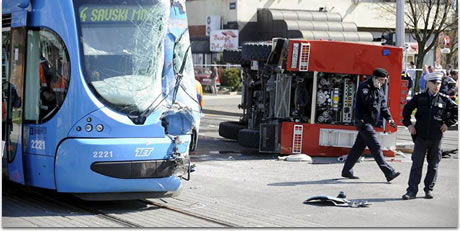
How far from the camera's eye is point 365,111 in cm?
1116

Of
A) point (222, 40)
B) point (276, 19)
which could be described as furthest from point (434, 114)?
point (222, 40)

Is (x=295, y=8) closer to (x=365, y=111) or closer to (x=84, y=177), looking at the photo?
(x=365, y=111)

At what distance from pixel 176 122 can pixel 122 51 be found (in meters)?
1.04

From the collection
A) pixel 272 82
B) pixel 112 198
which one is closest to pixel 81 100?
pixel 112 198

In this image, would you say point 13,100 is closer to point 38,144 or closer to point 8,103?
point 8,103

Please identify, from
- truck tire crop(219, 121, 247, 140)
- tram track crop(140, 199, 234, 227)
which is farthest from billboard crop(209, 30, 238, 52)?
tram track crop(140, 199, 234, 227)

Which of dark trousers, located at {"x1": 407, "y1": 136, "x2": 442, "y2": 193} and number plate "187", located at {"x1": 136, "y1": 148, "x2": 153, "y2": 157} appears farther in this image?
dark trousers, located at {"x1": 407, "y1": 136, "x2": 442, "y2": 193}

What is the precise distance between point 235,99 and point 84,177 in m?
26.0

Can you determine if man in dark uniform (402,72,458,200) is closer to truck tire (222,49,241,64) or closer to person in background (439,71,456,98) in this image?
truck tire (222,49,241,64)

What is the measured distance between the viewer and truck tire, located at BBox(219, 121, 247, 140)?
16.1m

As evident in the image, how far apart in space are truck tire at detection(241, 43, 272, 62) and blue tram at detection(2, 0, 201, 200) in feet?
17.0

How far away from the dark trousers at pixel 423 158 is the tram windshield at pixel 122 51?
344 cm

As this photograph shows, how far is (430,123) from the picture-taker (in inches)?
381

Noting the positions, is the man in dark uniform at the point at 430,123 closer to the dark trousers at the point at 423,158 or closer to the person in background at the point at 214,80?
the dark trousers at the point at 423,158
